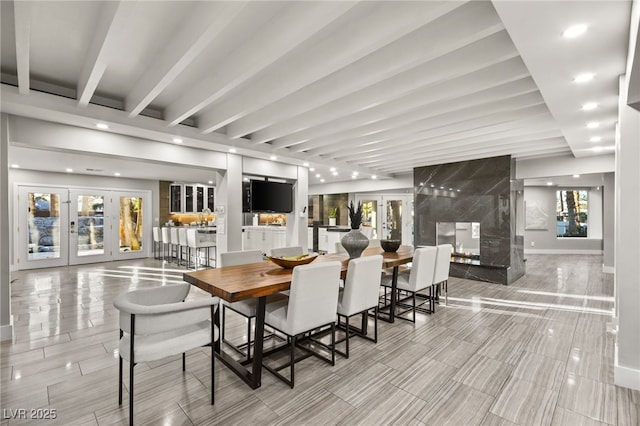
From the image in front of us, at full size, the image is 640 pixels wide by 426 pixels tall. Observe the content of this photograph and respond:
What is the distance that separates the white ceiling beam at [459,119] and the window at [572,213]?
27.5ft

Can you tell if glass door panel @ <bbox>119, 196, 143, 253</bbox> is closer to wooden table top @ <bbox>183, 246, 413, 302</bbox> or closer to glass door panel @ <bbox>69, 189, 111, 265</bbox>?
glass door panel @ <bbox>69, 189, 111, 265</bbox>

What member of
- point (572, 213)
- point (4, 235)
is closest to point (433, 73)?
point (4, 235)

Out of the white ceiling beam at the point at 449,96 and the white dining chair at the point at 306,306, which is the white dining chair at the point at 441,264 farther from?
the white dining chair at the point at 306,306

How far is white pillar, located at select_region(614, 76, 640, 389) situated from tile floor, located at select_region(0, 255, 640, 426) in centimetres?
20

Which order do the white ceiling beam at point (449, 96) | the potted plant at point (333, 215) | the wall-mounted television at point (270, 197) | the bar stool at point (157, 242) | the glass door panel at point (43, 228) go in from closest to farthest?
the white ceiling beam at point (449, 96) → the wall-mounted television at point (270, 197) → the glass door panel at point (43, 228) → the bar stool at point (157, 242) → the potted plant at point (333, 215)

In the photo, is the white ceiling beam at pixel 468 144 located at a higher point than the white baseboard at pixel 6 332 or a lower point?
higher

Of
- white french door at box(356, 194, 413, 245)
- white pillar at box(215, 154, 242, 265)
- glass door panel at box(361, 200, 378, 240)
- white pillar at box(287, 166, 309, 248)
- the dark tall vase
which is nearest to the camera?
the dark tall vase

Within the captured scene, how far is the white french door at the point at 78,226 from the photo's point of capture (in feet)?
22.4

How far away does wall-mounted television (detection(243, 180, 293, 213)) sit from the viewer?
18.8ft

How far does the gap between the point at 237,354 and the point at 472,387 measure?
197cm

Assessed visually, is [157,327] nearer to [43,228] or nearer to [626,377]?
[626,377]

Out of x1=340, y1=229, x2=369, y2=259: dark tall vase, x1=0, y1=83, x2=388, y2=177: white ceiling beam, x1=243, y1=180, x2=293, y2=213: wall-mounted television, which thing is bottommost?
x1=340, y1=229, x2=369, y2=259: dark tall vase

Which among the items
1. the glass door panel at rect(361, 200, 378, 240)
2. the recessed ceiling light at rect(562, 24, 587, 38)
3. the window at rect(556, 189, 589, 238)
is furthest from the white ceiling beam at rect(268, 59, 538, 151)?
the window at rect(556, 189, 589, 238)

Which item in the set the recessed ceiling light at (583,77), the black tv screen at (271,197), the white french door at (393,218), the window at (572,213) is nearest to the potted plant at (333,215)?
the white french door at (393,218)
